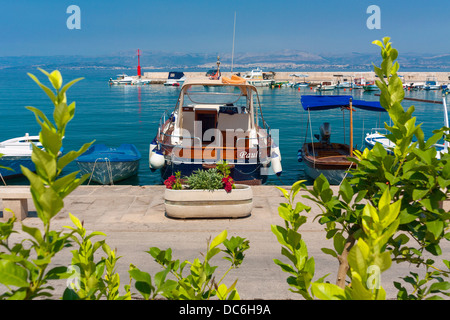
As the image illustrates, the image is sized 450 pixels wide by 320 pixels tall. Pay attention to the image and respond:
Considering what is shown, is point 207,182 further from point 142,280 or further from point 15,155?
point 15,155

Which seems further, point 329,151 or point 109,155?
point 329,151

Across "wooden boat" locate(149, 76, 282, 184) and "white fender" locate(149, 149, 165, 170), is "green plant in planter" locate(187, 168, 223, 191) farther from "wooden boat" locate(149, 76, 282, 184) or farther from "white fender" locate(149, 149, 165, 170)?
"white fender" locate(149, 149, 165, 170)

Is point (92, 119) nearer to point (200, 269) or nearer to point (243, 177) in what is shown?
point (243, 177)

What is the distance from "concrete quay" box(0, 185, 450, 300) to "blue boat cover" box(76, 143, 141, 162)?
5982mm

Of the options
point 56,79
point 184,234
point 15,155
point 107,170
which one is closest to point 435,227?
point 56,79

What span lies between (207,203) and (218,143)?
5572 mm

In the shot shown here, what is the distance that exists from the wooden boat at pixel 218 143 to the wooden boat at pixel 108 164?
113 inches

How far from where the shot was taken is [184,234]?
8758mm

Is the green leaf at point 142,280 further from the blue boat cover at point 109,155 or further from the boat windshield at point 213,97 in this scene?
the blue boat cover at point 109,155

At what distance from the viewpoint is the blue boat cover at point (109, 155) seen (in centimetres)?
1811

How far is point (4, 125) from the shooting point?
138 feet

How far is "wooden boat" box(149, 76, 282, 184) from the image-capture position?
1385 cm

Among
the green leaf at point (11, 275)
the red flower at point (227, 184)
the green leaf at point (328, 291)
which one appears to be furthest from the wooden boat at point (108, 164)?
the green leaf at point (328, 291)
